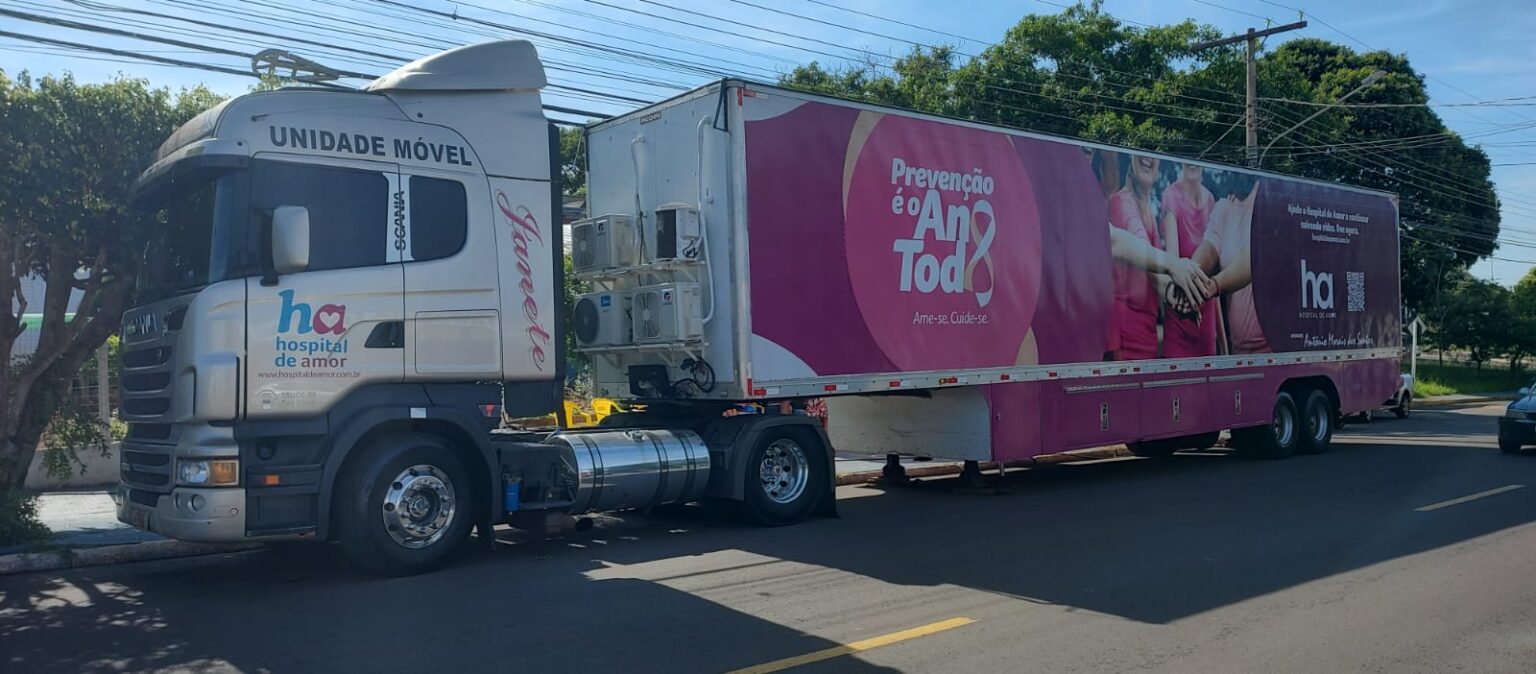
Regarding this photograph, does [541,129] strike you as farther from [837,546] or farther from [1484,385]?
[1484,385]

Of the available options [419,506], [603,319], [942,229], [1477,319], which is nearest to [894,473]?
[942,229]

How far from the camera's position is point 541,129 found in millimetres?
9594

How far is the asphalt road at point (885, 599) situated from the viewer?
6.15 m

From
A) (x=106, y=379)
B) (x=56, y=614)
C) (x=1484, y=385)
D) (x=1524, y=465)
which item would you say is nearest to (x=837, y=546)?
(x=56, y=614)

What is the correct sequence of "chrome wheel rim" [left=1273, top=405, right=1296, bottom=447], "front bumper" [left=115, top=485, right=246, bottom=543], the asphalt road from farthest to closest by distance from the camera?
"chrome wheel rim" [left=1273, top=405, right=1296, bottom=447] < "front bumper" [left=115, top=485, right=246, bottom=543] < the asphalt road

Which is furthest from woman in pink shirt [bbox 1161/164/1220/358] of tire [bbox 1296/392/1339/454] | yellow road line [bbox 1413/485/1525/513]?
yellow road line [bbox 1413/485/1525/513]

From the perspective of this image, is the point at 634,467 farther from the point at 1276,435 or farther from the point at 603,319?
the point at 1276,435

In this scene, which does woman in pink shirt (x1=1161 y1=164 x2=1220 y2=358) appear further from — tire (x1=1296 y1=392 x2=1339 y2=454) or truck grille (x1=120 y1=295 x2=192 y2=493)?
truck grille (x1=120 y1=295 x2=192 y2=493)

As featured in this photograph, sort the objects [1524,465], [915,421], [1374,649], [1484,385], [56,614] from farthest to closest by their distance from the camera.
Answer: [1484,385] < [1524,465] < [915,421] < [56,614] < [1374,649]

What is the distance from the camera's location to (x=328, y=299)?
8.24m

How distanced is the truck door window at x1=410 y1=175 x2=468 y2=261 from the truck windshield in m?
1.25

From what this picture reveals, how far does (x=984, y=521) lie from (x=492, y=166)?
5.75 m

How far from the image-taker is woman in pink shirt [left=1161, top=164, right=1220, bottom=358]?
1492 centimetres

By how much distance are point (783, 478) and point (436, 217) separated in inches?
167
